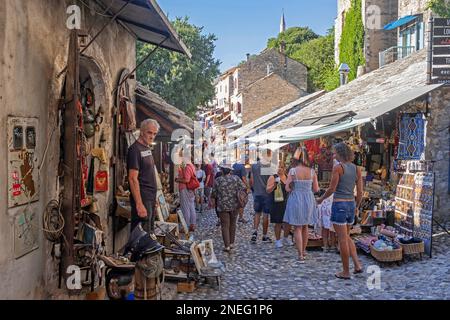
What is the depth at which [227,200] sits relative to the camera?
8.52m

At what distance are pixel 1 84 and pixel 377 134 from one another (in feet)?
35.0

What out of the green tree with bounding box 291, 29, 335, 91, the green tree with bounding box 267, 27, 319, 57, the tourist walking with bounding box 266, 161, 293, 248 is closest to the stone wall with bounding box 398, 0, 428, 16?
the tourist walking with bounding box 266, 161, 293, 248

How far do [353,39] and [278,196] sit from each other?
21232 millimetres

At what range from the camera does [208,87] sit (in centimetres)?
2767

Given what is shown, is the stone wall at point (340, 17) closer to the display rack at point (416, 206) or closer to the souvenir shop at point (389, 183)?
the souvenir shop at point (389, 183)

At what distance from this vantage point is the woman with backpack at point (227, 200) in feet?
28.0

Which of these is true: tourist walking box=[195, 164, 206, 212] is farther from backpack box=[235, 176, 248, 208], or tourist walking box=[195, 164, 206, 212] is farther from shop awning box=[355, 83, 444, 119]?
backpack box=[235, 176, 248, 208]

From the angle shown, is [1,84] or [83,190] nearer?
[1,84]

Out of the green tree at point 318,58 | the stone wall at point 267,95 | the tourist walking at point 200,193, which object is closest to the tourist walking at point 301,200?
the tourist walking at point 200,193

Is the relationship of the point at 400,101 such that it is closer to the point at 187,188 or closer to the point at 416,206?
the point at 416,206

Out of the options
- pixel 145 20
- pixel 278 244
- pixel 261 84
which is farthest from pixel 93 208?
pixel 261 84

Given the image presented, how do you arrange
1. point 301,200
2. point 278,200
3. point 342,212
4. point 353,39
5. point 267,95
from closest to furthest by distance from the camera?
point 342,212
point 301,200
point 278,200
point 353,39
point 267,95
